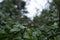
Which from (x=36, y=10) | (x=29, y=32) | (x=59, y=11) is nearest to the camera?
(x=29, y=32)

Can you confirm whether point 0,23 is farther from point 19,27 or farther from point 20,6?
point 20,6

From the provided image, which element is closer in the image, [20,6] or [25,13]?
[25,13]

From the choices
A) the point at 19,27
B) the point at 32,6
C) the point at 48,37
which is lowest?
the point at 48,37

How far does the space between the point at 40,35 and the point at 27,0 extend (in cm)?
293

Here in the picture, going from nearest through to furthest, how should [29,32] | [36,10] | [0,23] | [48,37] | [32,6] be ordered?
[29,32] < [48,37] < [0,23] < [36,10] < [32,6]

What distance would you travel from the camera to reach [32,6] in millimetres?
4723

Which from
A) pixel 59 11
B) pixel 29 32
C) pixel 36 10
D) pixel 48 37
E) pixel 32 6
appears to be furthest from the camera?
pixel 32 6

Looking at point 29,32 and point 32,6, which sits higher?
point 32,6

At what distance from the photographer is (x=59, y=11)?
3.02 meters

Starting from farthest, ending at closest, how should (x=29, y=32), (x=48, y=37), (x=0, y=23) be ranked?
1. (x=0, y=23)
2. (x=48, y=37)
3. (x=29, y=32)

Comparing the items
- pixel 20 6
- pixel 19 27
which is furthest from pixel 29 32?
Result: pixel 20 6

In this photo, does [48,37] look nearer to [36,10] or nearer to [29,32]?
[29,32]

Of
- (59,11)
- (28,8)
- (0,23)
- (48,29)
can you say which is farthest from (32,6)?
(48,29)

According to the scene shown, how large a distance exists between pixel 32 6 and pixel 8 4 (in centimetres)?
57
